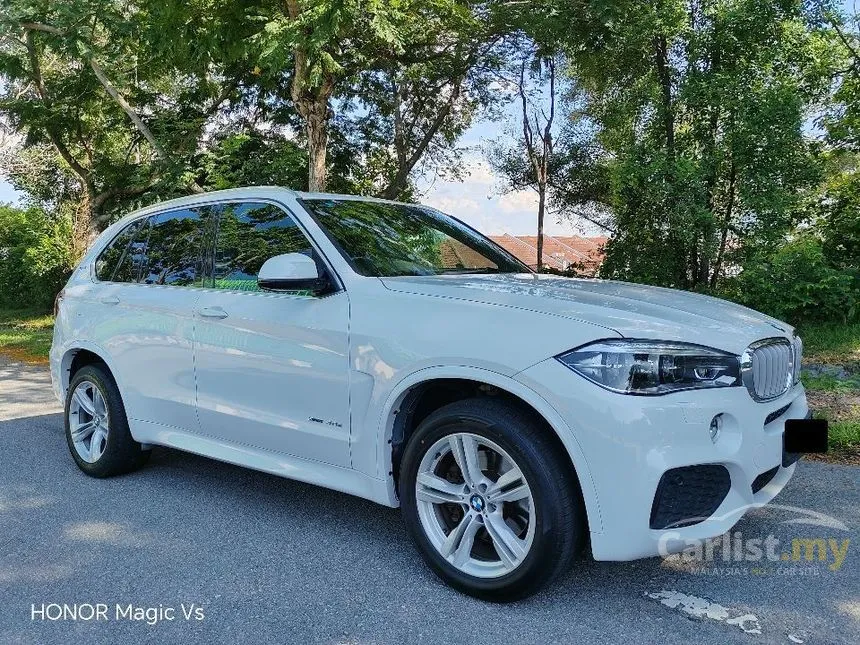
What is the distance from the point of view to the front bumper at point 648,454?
8.74 feet

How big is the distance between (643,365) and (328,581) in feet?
5.60

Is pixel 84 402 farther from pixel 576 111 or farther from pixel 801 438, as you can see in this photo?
pixel 576 111

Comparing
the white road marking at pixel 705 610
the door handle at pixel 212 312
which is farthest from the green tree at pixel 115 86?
the white road marking at pixel 705 610

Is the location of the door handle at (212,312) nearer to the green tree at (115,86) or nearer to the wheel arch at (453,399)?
the wheel arch at (453,399)

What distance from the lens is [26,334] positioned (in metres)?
15.2

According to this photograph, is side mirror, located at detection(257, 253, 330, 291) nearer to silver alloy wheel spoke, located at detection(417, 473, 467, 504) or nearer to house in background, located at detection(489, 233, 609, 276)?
silver alloy wheel spoke, located at detection(417, 473, 467, 504)

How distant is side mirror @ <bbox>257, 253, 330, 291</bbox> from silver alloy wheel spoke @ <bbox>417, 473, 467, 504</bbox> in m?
1.07

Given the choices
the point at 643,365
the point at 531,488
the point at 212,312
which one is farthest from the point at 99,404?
the point at 643,365

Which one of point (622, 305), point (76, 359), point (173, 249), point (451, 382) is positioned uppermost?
point (173, 249)

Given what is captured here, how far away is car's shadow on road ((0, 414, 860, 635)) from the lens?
3.09 metres

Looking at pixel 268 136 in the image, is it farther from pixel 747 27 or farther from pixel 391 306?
pixel 391 306

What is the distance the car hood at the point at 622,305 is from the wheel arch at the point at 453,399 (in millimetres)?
337

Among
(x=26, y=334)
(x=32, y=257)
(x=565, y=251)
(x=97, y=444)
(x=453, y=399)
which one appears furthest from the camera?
(x=32, y=257)

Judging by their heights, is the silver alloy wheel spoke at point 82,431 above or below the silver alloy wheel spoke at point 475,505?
below
